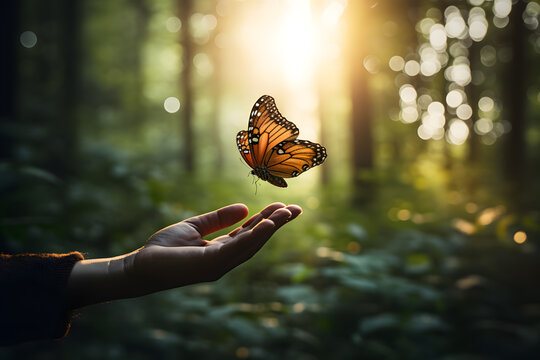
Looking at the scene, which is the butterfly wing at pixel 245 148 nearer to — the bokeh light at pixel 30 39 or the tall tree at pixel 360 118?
the tall tree at pixel 360 118

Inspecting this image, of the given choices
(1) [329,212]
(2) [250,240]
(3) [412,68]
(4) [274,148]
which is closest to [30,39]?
(1) [329,212]

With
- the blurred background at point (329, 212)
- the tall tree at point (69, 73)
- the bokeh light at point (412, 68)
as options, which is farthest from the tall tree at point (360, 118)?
the bokeh light at point (412, 68)

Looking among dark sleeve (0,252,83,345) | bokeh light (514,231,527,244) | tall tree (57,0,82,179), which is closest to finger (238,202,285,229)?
dark sleeve (0,252,83,345)

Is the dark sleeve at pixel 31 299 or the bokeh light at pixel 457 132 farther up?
the bokeh light at pixel 457 132

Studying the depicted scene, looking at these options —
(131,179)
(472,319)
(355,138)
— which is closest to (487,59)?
(355,138)

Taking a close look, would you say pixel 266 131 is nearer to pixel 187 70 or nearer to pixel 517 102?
pixel 517 102

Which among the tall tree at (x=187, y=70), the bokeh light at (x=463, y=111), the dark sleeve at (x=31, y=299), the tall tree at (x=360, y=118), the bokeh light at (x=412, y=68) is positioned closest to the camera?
the dark sleeve at (x=31, y=299)

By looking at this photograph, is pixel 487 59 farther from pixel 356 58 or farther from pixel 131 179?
pixel 131 179
